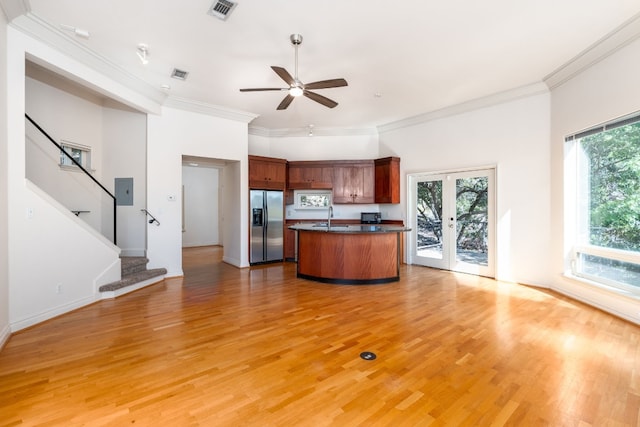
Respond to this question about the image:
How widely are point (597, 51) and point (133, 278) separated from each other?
7.10 meters

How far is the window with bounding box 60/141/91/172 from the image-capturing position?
464 centimetres

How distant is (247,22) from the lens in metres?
3.11

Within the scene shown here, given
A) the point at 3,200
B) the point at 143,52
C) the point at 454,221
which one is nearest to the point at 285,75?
the point at 143,52

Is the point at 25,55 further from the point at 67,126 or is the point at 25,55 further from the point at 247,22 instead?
the point at 247,22

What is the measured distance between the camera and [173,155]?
5.41 meters

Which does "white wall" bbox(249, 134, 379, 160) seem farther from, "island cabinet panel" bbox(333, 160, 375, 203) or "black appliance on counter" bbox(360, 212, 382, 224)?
"black appliance on counter" bbox(360, 212, 382, 224)

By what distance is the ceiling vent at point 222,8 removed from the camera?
281 cm

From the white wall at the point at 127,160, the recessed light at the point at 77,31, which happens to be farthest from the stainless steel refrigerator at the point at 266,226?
the recessed light at the point at 77,31

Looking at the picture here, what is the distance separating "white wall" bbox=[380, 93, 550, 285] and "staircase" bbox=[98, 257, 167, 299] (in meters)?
5.85

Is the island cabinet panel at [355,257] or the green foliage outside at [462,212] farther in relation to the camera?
the green foliage outside at [462,212]

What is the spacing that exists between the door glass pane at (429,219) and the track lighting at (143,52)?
5425 mm

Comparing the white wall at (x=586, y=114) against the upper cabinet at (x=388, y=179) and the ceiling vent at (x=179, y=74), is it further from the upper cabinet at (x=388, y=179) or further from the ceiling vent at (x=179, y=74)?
the ceiling vent at (x=179, y=74)

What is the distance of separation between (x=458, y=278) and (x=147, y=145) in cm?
613

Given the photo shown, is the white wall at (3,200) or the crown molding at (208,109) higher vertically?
the crown molding at (208,109)
